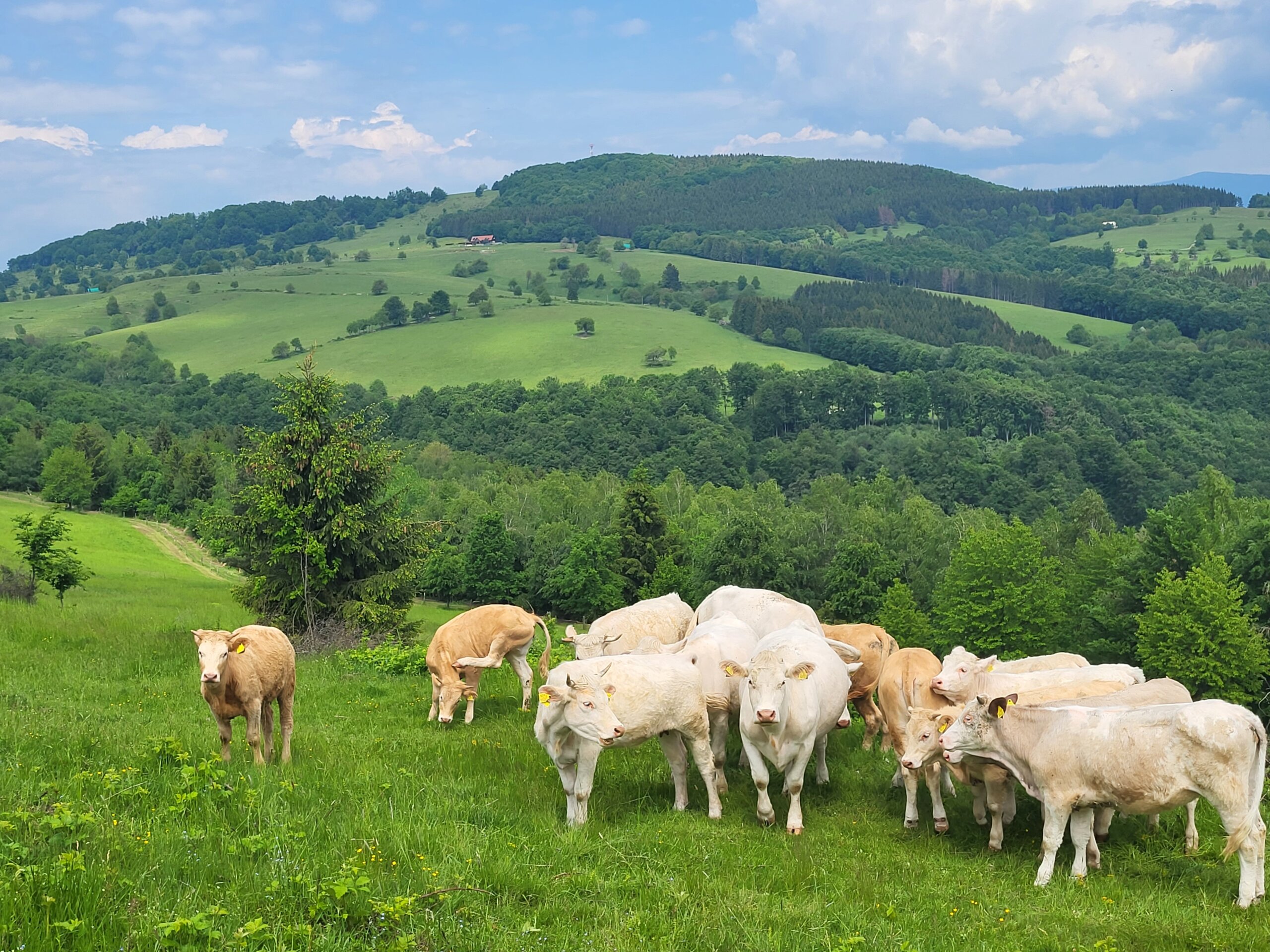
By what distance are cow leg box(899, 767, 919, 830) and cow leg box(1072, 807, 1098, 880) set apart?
1.80m

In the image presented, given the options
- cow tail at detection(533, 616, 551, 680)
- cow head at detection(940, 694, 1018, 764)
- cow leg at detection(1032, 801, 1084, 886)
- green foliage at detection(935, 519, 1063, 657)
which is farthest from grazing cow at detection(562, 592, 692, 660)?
green foliage at detection(935, 519, 1063, 657)

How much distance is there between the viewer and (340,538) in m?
28.2

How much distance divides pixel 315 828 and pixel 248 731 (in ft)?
12.0

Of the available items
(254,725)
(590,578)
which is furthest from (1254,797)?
(590,578)

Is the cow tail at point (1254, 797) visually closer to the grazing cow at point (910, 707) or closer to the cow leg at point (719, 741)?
the grazing cow at point (910, 707)

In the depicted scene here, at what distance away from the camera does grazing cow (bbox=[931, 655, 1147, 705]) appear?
510 inches

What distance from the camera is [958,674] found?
42.7 ft

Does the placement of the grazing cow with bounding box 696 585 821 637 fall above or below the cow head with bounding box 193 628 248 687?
below

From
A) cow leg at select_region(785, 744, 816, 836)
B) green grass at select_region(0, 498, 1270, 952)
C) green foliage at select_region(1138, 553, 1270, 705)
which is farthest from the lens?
green foliage at select_region(1138, 553, 1270, 705)

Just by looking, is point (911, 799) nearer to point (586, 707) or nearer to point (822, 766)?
point (822, 766)

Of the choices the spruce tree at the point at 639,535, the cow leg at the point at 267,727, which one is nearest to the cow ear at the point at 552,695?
the cow leg at the point at 267,727

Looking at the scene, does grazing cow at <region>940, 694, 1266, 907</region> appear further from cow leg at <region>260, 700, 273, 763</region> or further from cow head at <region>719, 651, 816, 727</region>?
cow leg at <region>260, 700, 273, 763</region>

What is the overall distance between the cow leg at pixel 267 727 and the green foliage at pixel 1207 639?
35790 millimetres

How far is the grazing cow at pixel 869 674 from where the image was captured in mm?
15625
